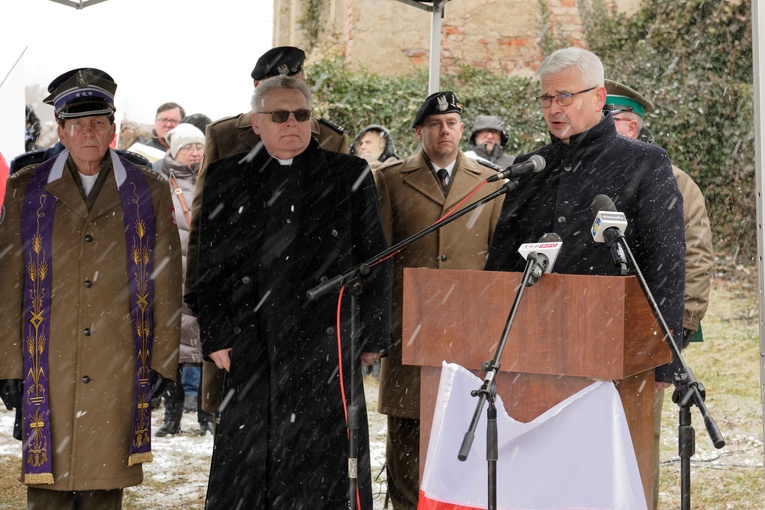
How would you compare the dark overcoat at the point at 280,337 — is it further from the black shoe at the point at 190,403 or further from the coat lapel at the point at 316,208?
the black shoe at the point at 190,403

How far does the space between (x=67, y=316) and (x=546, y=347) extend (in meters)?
2.07

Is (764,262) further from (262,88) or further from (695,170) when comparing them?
(695,170)

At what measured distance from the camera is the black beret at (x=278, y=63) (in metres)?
4.75

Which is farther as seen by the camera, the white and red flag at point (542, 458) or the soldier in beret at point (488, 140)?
the soldier in beret at point (488, 140)

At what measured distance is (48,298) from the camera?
4.11 m

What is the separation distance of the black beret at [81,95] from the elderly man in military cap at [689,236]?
209 centimetres

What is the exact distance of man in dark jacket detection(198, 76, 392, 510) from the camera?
13.3ft

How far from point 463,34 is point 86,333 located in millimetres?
12759

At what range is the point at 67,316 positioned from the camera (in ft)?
13.5

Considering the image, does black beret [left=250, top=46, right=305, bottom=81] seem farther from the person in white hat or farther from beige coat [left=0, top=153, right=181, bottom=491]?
the person in white hat

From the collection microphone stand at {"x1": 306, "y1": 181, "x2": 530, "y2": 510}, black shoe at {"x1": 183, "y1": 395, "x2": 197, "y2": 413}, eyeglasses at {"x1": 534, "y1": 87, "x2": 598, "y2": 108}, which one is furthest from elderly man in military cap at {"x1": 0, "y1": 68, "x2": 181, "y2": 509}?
black shoe at {"x1": 183, "y1": 395, "x2": 197, "y2": 413}

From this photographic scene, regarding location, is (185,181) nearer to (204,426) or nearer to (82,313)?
(204,426)

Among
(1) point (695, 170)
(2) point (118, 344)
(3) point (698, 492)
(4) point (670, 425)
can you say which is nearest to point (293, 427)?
(2) point (118, 344)

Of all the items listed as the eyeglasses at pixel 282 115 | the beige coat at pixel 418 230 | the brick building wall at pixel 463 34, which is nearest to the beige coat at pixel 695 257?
the beige coat at pixel 418 230
